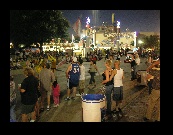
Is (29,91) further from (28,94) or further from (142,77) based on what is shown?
(142,77)

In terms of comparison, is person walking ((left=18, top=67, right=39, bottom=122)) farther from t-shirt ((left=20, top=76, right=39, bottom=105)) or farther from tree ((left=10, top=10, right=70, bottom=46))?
tree ((left=10, top=10, right=70, bottom=46))

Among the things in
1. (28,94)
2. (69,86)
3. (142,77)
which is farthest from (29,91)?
(142,77)

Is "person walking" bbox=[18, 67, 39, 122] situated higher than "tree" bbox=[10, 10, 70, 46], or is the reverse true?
"tree" bbox=[10, 10, 70, 46]

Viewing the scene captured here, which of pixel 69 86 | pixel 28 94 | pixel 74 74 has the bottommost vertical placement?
pixel 69 86

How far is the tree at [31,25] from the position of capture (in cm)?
3389

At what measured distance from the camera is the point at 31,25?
35.0 meters

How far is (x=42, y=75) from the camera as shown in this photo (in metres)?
8.56

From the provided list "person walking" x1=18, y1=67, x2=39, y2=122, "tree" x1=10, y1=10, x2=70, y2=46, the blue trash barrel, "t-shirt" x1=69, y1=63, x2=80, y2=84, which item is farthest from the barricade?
"tree" x1=10, y1=10, x2=70, y2=46

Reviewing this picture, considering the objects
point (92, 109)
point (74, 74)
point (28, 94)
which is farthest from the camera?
point (74, 74)

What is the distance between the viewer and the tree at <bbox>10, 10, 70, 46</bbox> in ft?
111

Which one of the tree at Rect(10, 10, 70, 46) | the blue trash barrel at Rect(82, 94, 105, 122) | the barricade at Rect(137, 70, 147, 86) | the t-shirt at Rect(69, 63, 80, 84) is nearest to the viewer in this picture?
the blue trash barrel at Rect(82, 94, 105, 122)
